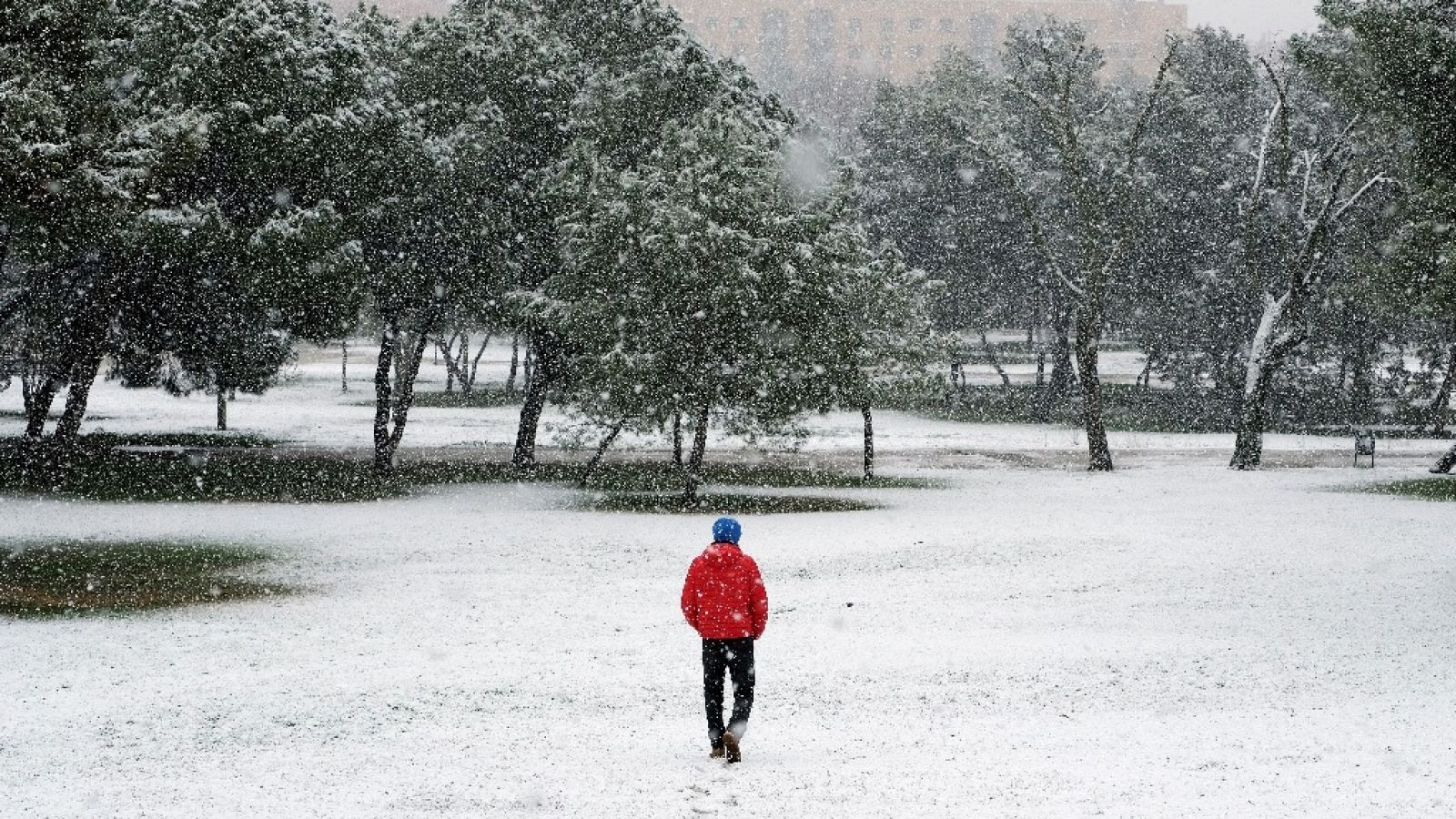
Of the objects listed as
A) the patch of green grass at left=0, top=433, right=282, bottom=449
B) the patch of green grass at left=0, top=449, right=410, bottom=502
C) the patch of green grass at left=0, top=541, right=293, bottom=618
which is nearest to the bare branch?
the patch of green grass at left=0, top=449, right=410, bottom=502

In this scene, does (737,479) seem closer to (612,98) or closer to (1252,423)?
(612,98)

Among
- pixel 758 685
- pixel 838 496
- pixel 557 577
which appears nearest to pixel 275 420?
pixel 838 496

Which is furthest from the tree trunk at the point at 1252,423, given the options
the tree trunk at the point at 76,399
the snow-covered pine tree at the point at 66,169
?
the tree trunk at the point at 76,399

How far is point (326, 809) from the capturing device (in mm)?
8438

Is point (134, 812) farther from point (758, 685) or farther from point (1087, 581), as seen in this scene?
point (1087, 581)

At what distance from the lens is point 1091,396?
1577 inches

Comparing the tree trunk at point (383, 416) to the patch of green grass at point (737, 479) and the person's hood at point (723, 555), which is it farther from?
the person's hood at point (723, 555)

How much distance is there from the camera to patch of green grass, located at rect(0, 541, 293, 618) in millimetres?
17234

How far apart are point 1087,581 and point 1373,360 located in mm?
48175

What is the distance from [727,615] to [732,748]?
0.95 m

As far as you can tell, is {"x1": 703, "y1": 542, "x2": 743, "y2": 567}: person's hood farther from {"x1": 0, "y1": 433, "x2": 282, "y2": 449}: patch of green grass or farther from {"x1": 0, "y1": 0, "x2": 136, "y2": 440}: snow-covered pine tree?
{"x1": 0, "y1": 433, "x2": 282, "y2": 449}: patch of green grass

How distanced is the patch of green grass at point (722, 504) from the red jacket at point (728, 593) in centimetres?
1890

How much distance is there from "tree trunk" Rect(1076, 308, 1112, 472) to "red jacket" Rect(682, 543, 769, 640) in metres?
31.2

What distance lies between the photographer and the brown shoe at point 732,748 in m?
9.51
